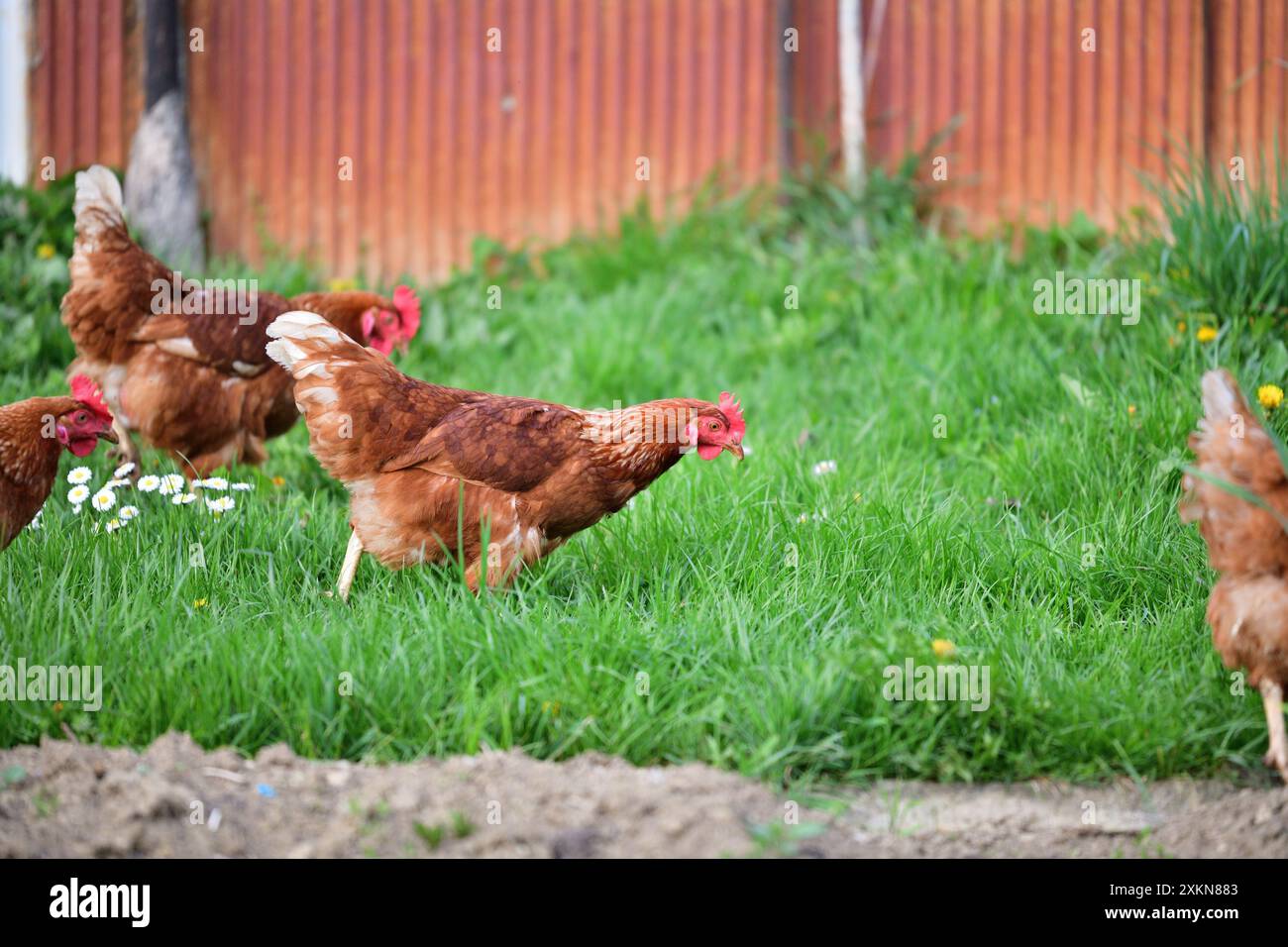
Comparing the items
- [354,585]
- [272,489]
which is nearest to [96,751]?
[354,585]

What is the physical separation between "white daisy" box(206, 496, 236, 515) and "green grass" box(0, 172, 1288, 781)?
0.07m

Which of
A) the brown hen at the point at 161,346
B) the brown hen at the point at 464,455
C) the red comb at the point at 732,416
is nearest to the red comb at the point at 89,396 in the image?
the brown hen at the point at 161,346

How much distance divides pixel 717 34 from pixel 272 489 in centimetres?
442

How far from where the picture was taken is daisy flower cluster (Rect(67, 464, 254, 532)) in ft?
14.9

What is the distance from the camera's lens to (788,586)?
161 inches

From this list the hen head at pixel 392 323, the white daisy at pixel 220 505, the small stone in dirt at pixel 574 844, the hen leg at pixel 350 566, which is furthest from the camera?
the hen head at pixel 392 323

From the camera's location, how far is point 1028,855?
3027mm

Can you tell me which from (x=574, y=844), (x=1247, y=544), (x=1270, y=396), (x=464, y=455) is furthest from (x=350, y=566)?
(x=1270, y=396)

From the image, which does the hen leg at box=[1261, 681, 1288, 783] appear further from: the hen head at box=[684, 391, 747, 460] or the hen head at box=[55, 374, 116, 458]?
the hen head at box=[55, 374, 116, 458]

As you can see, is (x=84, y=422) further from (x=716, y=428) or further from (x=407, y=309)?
(x=716, y=428)

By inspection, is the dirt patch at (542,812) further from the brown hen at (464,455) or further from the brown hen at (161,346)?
the brown hen at (161,346)

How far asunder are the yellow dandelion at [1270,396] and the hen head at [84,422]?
4.40 metres

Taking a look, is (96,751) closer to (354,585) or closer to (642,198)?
(354,585)

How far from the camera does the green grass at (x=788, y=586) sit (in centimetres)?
334
